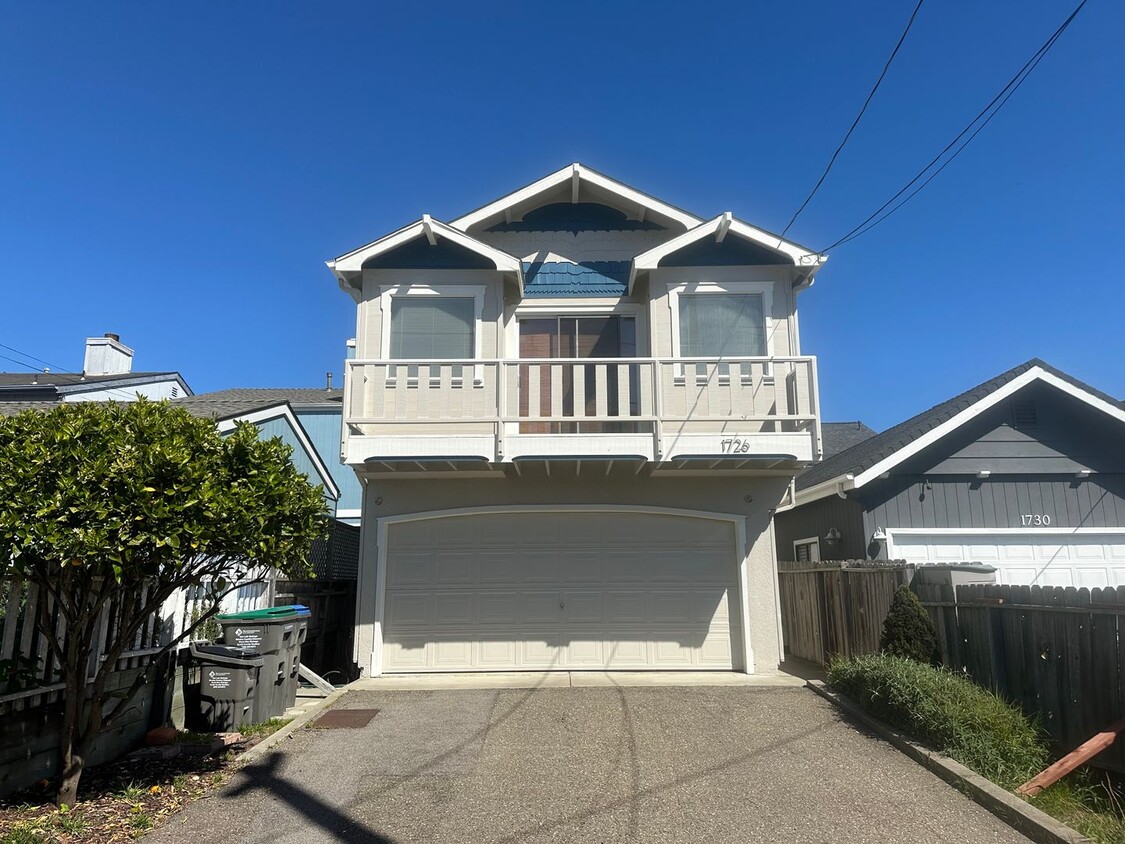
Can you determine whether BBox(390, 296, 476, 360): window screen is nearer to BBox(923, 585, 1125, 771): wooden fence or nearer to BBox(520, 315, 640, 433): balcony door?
BBox(520, 315, 640, 433): balcony door

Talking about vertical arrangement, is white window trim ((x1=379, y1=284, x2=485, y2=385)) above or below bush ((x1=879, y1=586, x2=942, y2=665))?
above

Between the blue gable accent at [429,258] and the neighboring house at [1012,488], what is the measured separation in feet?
20.7

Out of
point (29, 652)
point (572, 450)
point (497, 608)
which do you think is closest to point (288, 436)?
point (497, 608)

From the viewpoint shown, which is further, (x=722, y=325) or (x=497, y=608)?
(x=722, y=325)

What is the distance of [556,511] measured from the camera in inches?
396

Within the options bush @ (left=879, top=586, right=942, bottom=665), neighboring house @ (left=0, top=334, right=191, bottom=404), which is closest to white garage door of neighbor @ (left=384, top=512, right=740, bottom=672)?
bush @ (left=879, top=586, right=942, bottom=665)

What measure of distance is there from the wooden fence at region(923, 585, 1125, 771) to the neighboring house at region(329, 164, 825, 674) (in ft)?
9.39

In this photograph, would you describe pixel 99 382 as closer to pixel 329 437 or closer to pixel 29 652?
pixel 329 437

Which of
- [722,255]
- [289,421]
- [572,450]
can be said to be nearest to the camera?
[572,450]

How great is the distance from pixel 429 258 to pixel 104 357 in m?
13.2

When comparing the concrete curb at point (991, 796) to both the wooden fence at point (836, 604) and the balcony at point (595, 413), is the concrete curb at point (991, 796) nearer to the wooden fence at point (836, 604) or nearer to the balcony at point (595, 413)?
the wooden fence at point (836, 604)

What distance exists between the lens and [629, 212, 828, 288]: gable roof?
1017cm

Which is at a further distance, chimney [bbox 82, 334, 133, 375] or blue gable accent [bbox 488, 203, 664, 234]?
chimney [bbox 82, 334, 133, 375]

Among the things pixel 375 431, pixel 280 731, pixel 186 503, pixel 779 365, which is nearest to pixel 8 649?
pixel 186 503
